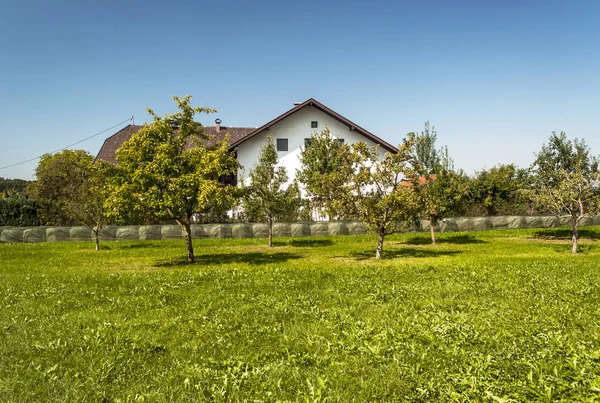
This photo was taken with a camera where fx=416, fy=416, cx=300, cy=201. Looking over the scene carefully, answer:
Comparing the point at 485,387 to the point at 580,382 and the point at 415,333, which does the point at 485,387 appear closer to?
the point at 580,382

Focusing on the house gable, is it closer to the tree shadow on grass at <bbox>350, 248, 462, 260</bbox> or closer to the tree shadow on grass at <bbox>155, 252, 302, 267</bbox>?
the tree shadow on grass at <bbox>350, 248, 462, 260</bbox>

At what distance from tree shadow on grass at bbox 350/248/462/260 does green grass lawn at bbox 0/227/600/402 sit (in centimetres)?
375

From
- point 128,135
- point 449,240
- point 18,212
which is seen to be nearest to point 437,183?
point 449,240

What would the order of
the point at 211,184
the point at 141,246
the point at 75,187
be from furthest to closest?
the point at 75,187
the point at 141,246
the point at 211,184

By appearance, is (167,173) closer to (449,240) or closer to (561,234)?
(449,240)

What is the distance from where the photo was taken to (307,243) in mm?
27578

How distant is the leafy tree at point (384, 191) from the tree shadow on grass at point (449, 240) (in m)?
8.02

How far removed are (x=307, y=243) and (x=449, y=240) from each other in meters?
9.65

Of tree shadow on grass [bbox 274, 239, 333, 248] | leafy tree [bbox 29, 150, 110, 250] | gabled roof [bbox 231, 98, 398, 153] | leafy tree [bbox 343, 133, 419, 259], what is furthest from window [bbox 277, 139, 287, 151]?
leafy tree [bbox 343, 133, 419, 259]

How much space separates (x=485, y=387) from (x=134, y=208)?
15.5 meters

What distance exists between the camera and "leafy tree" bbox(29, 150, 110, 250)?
23109 mm

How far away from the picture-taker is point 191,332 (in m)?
8.46

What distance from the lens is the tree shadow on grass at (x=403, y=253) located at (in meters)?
20.6

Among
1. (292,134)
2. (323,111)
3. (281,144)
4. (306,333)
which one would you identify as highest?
(323,111)
